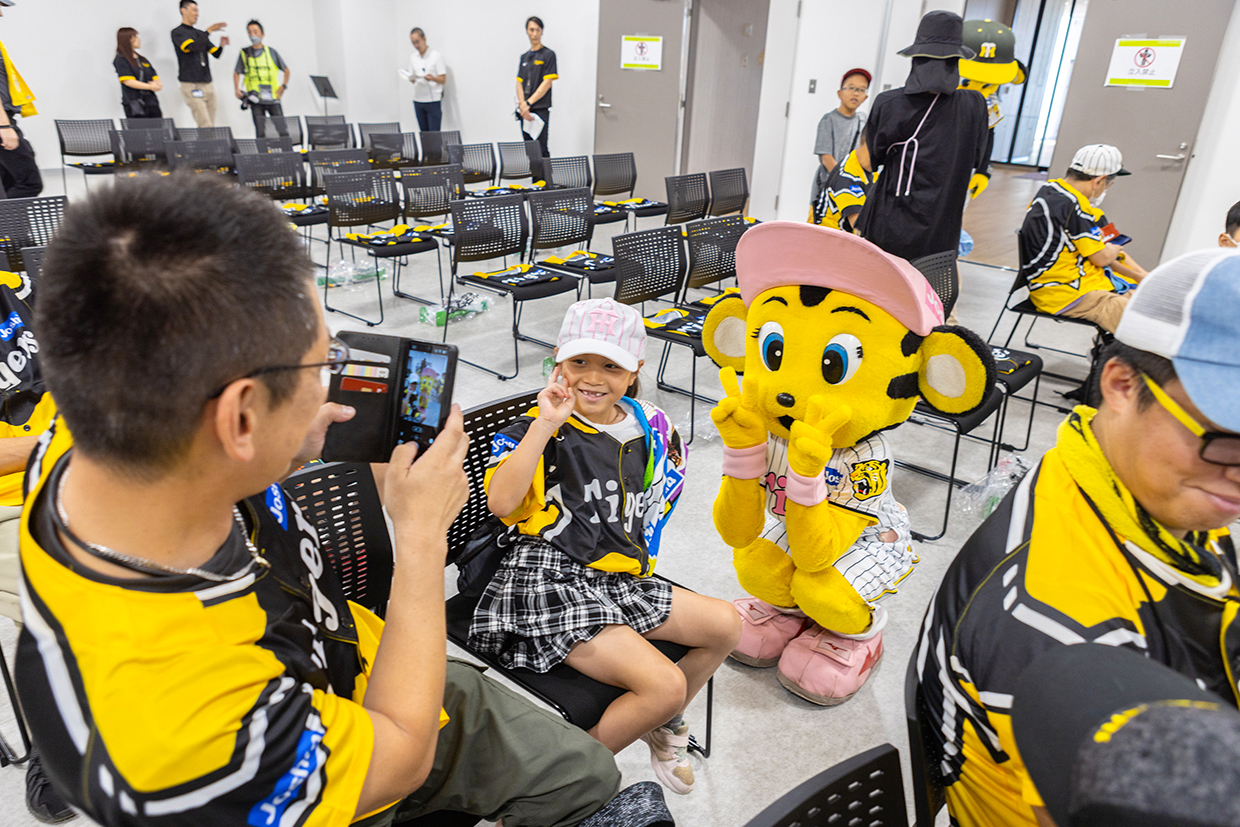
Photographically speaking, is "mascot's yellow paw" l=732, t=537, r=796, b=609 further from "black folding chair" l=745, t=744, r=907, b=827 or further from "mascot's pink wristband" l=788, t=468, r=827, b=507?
"black folding chair" l=745, t=744, r=907, b=827

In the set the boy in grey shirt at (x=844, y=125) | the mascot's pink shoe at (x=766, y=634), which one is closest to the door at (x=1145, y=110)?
the boy in grey shirt at (x=844, y=125)

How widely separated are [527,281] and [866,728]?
3.06 metres

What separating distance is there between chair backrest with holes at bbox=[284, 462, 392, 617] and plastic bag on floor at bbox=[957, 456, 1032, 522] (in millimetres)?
2476

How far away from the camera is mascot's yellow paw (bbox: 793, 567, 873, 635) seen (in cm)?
198

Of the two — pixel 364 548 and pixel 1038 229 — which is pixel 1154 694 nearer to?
pixel 364 548

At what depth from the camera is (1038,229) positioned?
3.91 metres

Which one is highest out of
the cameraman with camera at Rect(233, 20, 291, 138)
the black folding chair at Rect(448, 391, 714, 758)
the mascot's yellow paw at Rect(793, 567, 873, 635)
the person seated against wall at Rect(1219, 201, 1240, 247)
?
the cameraman with camera at Rect(233, 20, 291, 138)

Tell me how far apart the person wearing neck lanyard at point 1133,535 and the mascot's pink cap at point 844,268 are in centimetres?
78

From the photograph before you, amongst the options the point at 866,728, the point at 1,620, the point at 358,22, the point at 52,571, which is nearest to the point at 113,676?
the point at 52,571

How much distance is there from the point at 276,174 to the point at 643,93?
14.9 feet

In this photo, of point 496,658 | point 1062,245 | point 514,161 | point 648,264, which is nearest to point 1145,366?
point 496,658

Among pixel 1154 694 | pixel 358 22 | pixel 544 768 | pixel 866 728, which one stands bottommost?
pixel 866 728

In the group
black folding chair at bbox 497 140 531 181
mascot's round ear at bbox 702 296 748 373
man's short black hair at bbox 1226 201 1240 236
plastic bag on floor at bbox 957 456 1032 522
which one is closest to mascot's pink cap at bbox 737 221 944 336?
mascot's round ear at bbox 702 296 748 373

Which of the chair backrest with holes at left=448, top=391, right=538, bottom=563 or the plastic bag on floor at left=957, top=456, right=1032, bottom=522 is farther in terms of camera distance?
the plastic bag on floor at left=957, top=456, right=1032, bottom=522
